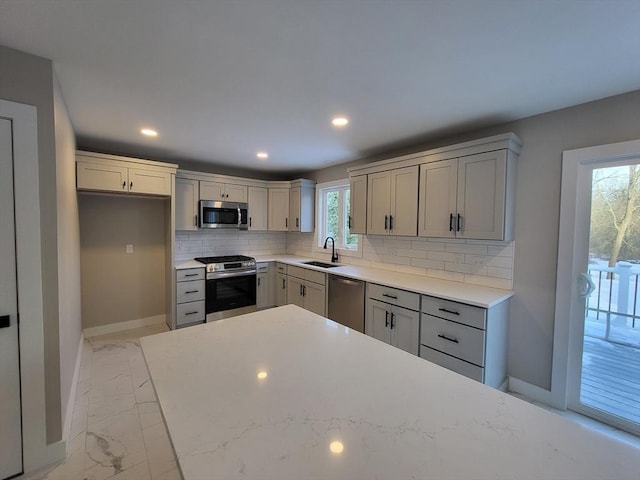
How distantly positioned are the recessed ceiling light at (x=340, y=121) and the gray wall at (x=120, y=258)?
2.77m

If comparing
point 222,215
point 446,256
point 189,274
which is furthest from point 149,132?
point 446,256

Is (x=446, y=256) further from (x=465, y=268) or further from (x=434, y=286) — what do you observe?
(x=434, y=286)

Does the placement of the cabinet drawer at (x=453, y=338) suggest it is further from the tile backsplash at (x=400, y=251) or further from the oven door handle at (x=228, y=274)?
the oven door handle at (x=228, y=274)

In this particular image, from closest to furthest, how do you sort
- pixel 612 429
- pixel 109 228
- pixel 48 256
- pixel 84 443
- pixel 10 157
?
pixel 10 157
pixel 48 256
pixel 84 443
pixel 612 429
pixel 109 228

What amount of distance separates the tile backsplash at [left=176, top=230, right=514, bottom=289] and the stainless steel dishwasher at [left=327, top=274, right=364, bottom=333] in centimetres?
65

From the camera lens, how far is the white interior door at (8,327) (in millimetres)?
1585

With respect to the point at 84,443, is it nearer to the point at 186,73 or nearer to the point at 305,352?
the point at 305,352

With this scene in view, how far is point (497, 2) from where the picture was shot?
123 centimetres

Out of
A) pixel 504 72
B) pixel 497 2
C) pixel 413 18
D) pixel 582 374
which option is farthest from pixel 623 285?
pixel 413 18

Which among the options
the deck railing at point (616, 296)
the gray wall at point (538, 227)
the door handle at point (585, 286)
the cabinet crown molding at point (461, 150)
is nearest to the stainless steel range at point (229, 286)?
the cabinet crown molding at point (461, 150)

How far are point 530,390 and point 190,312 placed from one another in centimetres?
374

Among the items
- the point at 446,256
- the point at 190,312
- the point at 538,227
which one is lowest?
the point at 190,312

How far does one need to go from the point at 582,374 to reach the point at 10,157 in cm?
417

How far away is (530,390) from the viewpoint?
248 centimetres
